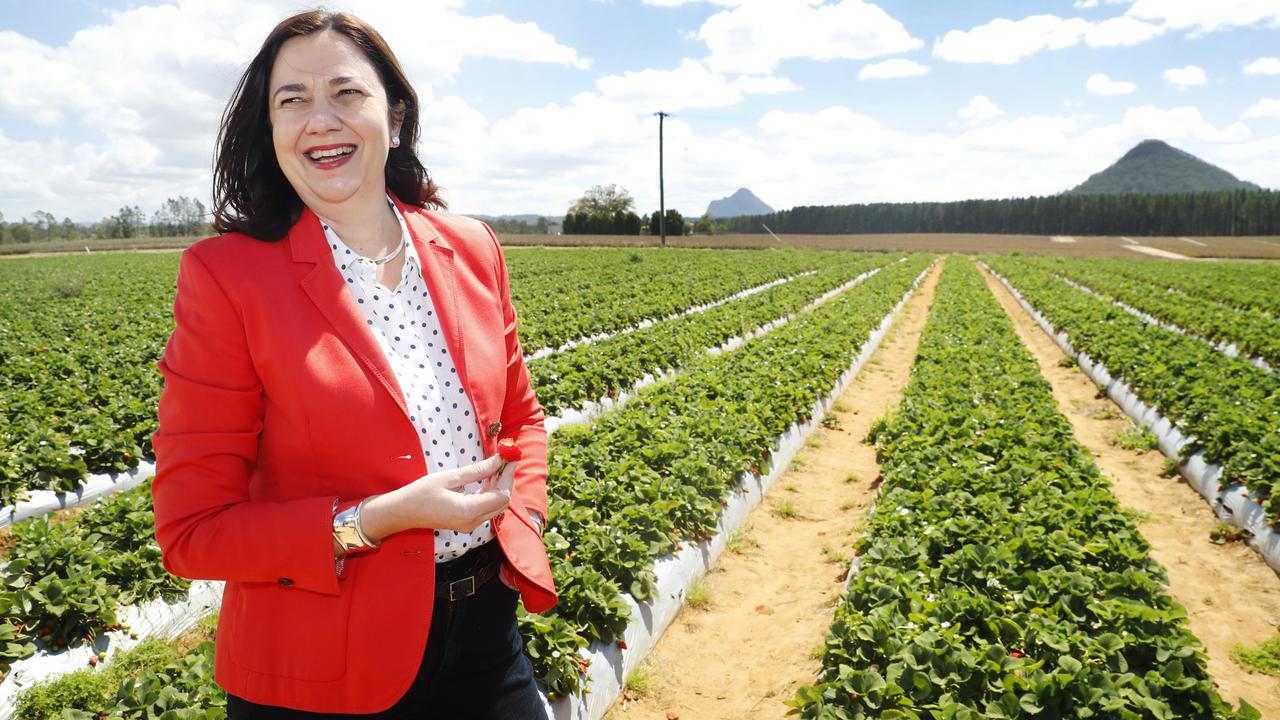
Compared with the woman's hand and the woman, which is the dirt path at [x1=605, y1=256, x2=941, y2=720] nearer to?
the woman

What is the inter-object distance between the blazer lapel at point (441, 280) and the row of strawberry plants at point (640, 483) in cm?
242

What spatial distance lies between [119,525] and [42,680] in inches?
55.5

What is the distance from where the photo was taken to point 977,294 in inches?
925

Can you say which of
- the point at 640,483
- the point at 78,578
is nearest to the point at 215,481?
the point at 78,578

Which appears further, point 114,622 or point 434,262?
point 114,622

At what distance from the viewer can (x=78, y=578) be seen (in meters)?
4.39

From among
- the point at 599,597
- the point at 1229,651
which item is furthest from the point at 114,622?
the point at 1229,651

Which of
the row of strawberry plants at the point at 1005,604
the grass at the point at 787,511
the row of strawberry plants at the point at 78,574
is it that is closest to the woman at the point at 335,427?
the row of strawberry plants at the point at 1005,604

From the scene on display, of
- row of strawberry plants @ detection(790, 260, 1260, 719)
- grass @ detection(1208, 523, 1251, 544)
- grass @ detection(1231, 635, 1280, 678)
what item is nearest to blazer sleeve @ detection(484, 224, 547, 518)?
row of strawberry plants @ detection(790, 260, 1260, 719)

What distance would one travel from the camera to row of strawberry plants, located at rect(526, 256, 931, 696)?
4.34 metres

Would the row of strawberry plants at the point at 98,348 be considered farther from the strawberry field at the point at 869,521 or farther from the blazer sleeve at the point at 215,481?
the blazer sleeve at the point at 215,481

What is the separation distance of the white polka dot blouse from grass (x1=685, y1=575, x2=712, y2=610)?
13.0ft

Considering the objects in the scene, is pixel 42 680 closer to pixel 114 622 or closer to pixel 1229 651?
pixel 114 622

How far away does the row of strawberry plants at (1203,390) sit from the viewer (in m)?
6.92
